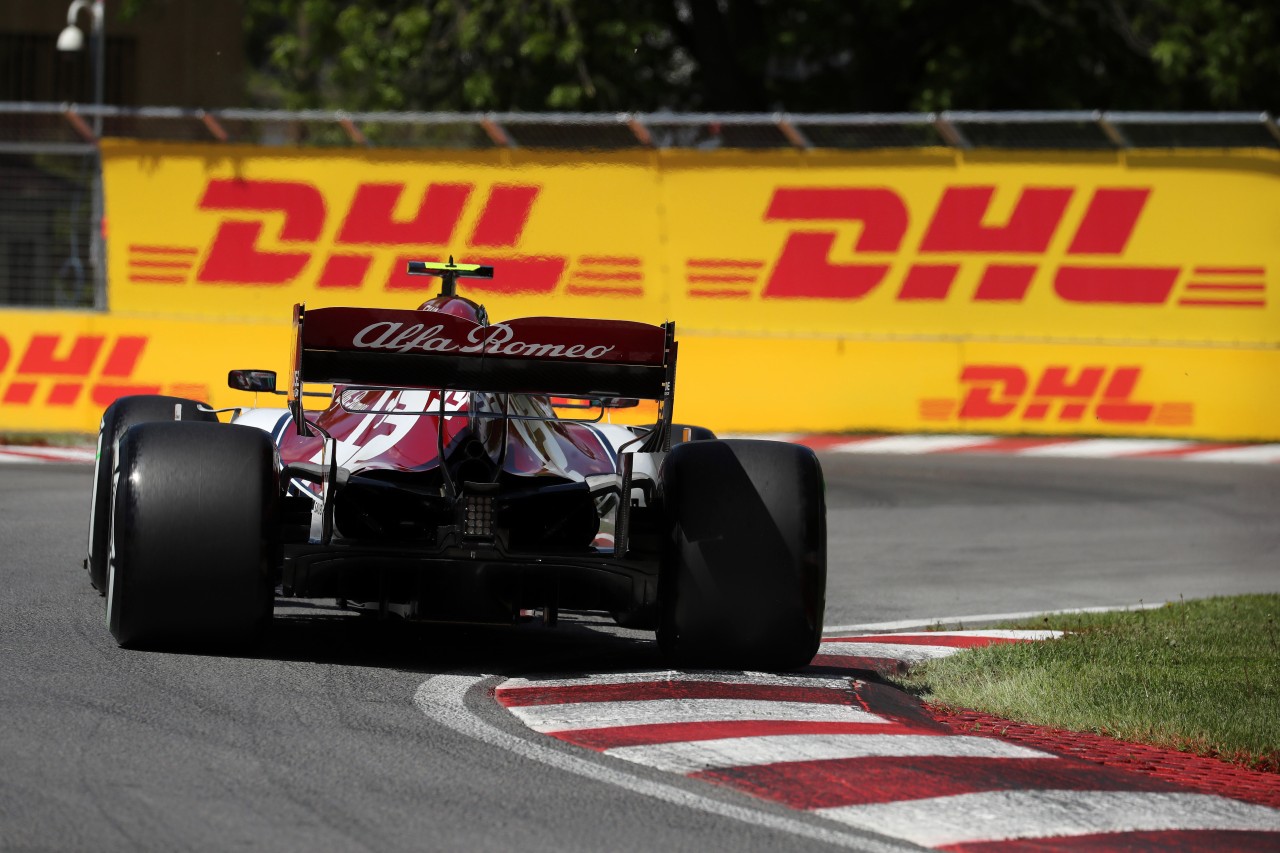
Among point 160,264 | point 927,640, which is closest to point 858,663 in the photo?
point 927,640

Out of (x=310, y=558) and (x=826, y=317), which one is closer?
(x=310, y=558)

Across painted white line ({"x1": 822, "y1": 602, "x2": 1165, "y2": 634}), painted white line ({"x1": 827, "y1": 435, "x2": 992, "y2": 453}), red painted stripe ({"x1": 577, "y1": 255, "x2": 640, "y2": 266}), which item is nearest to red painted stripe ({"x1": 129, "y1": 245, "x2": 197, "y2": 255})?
red painted stripe ({"x1": 577, "y1": 255, "x2": 640, "y2": 266})

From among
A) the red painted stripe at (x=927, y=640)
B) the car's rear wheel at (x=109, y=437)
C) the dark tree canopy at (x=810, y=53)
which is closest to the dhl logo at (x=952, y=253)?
the dark tree canopy at (x=810, y=53)

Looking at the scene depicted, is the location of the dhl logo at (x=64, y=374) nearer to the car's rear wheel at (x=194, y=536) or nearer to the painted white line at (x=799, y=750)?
the car's rear wheel at (x=194, y=536)

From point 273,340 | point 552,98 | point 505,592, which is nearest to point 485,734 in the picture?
point 505,592

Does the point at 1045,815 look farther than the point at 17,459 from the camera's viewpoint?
No

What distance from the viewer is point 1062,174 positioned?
1789 cm

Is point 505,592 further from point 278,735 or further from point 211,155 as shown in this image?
point 211,155

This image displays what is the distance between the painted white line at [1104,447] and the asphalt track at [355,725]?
4744mm

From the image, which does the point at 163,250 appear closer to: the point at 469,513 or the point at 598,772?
the point at 469,513

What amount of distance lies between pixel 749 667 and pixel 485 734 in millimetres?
1643

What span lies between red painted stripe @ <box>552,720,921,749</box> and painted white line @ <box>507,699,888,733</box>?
0.06 metres

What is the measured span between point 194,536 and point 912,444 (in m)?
10.9

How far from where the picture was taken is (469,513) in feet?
23.6
